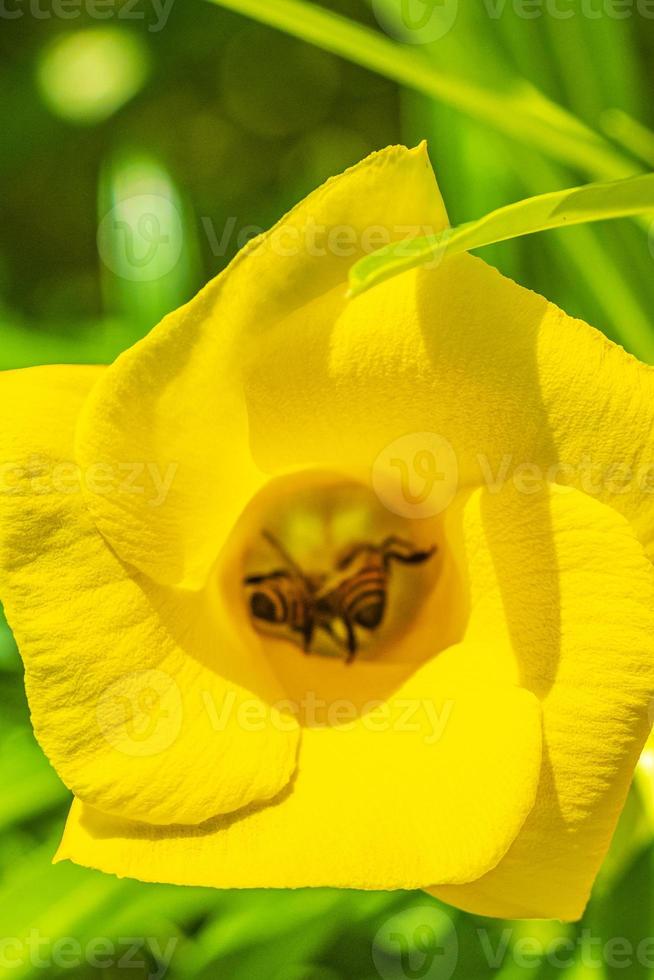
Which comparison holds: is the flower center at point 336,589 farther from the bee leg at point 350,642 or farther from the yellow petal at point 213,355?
the yellow petal at point 213,355

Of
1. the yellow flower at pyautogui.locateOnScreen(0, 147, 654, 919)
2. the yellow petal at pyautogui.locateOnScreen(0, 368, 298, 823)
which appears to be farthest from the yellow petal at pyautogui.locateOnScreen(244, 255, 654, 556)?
the yellow petal at pyautogui.locateOnScreen(0, 368, 298, 823)

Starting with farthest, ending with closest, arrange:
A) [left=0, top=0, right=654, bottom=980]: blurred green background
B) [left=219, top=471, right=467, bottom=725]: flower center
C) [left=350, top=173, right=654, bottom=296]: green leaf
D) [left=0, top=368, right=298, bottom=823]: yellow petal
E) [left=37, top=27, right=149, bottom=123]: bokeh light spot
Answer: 1. [left=37, top=27, right=149, bottom=123]: bokeh light spot
2. [left=0, top=0, right=654, bottom=980]: blurred green background
3. [left=219, top=471, right=467, bottom=725]: flower center
4. [left=0, top=368, right=298, bottom=823]: yellow petal
5. [left=350, top=173, right=654, bottom=296]: green leaf

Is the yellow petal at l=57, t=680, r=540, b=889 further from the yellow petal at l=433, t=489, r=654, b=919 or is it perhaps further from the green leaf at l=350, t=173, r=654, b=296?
the green leaf at l=350, t=173, r=654, b=296

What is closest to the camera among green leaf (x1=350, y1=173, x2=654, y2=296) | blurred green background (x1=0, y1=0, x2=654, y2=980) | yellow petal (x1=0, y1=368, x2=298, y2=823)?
green leaf (x1=350, y1=173, x2=654, y2=296)

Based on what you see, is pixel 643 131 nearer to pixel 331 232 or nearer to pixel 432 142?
pixel 432 142

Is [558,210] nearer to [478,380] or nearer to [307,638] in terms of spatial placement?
[478,380]

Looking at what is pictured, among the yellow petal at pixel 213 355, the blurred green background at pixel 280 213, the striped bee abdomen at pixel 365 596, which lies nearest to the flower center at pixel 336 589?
the striped bee abdomen at pixel 365 596
